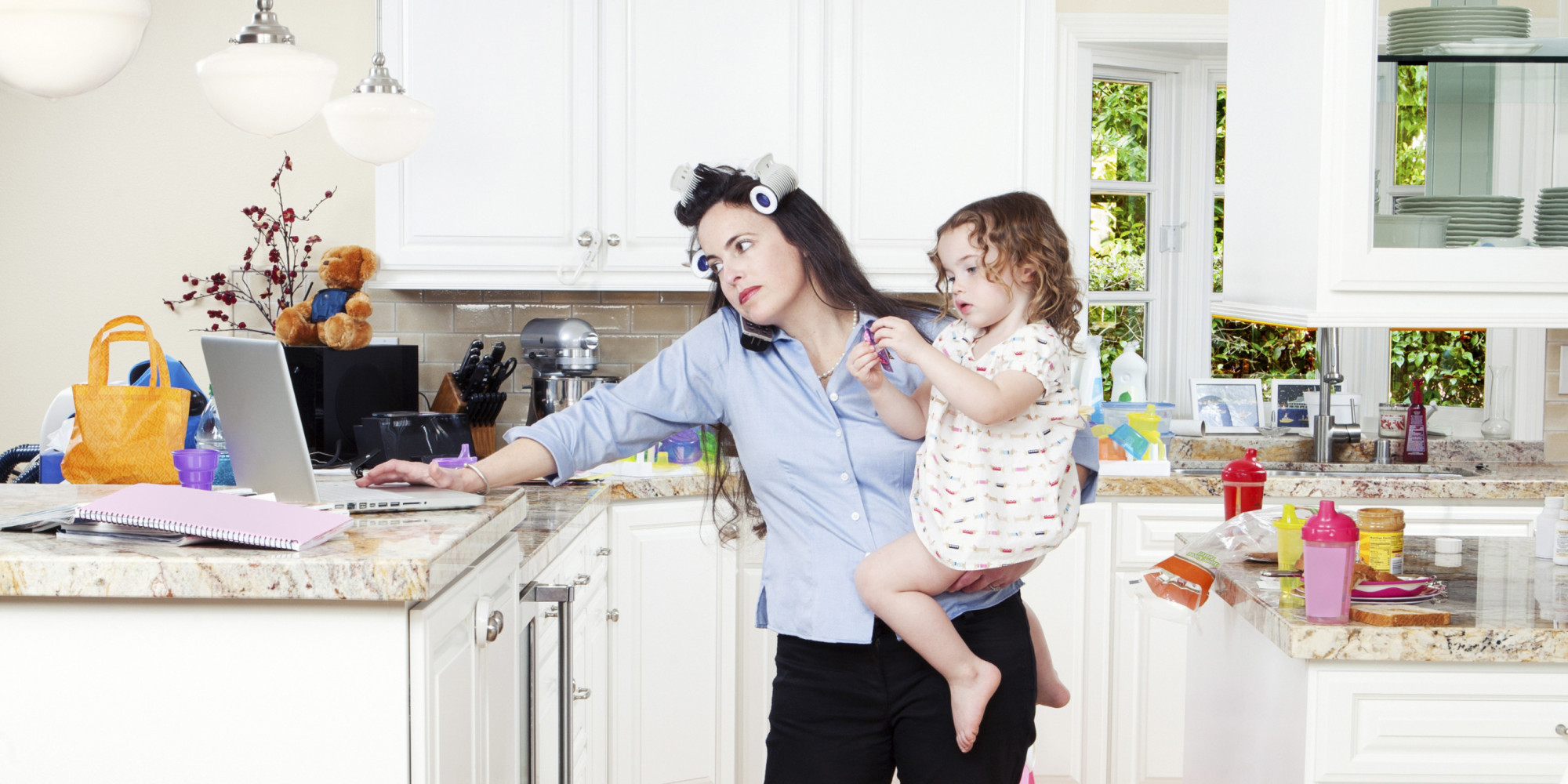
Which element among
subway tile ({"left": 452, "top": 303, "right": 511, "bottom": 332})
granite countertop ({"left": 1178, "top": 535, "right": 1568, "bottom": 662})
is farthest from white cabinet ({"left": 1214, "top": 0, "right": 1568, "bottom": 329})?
subway tile ({"left": 452, "top": 303, "right": 511, "bottom": 332})

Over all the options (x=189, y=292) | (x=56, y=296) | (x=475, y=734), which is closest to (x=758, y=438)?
(x=475, y=734)

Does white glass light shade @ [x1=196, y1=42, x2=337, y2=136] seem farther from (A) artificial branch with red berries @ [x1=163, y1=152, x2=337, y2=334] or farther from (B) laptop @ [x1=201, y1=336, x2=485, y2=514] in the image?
(A) artificial branch with red berries @ [x1=163, y1=152, x2=337, y2=334]

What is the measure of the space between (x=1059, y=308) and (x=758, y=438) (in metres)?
0.45

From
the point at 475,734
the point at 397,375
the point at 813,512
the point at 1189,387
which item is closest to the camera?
the point at 475,734

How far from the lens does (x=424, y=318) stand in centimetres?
356

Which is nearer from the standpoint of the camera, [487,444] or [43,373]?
[487,444]

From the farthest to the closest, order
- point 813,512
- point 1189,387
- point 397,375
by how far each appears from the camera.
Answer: point 1189,387
point 397,375
point 813,512

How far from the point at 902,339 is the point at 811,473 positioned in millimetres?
233

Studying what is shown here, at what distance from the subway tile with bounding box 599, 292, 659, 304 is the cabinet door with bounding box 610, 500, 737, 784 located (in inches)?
34.2

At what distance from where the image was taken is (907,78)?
3.25m

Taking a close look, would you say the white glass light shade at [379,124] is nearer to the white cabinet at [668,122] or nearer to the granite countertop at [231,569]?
the white cabinet at [668,122]

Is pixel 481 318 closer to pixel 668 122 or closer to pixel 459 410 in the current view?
pixel 459 410

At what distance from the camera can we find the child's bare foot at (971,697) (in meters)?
1.55

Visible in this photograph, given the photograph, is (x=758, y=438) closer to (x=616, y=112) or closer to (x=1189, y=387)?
(x=616, y=112)
